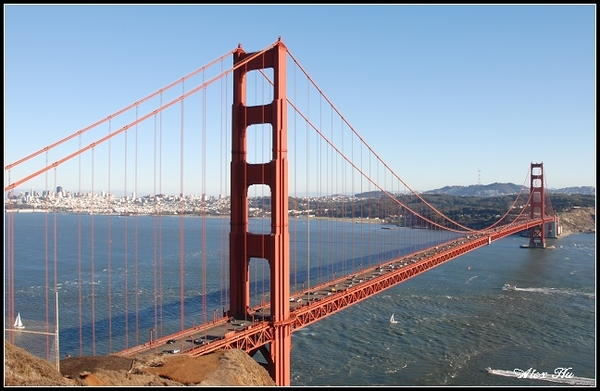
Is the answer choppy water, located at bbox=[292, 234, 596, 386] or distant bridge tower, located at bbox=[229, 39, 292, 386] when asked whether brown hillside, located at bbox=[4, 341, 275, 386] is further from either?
choppy water, located at bbox=[292, 234, 596, 386]

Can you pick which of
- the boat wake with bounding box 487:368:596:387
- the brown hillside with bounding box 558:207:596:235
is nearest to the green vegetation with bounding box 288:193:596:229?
the brown hillside with bounding box 558:207:596:235

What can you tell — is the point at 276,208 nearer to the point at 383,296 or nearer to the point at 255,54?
the point at 255,54

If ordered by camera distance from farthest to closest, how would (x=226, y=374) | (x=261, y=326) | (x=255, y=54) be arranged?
(x=255, y=54) → (x=261, y=326) → (x=226, y=374)

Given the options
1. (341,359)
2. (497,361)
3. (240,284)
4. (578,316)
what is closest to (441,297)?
(578,316)

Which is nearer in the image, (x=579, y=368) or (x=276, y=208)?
(x=276, y=208)

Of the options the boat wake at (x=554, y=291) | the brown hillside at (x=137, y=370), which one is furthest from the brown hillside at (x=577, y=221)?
the brown hillside at (x=137, y=370)

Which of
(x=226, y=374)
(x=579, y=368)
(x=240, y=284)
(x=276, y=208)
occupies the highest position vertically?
(x=276, y=208)
